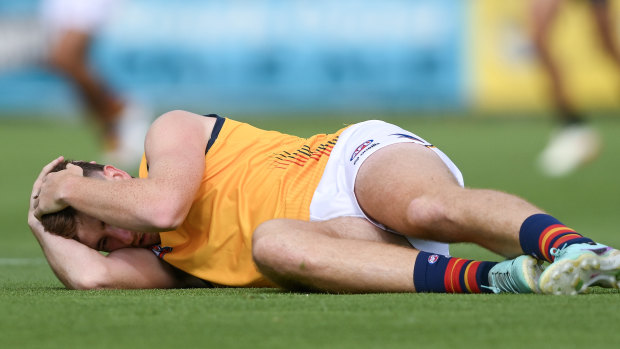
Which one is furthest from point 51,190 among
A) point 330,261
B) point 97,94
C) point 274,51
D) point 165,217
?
point 274,51

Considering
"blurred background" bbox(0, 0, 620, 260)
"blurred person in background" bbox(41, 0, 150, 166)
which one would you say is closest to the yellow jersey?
"blurred person in background" bbox(41, 0, 150, 166)

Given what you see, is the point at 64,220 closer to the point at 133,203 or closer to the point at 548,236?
the point at 133,203

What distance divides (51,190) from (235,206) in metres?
0.67

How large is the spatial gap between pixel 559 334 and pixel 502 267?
653mm

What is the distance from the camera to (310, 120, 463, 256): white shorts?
3.87 meters

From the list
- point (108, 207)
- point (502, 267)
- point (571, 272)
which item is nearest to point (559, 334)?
point (571, 272)

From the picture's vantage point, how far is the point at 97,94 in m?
12.6

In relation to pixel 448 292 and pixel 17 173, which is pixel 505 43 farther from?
pixel 448 292

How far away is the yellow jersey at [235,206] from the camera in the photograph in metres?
3.91

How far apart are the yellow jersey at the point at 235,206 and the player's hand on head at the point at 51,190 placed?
12.3 inches

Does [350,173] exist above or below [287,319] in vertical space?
above

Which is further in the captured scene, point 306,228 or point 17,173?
point 17,173

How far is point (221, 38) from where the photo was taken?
17.0 metres

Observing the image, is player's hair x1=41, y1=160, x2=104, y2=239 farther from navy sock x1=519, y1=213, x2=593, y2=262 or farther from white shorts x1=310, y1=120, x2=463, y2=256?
navy sock x1=519, y1=213, x2=593, y2=262
